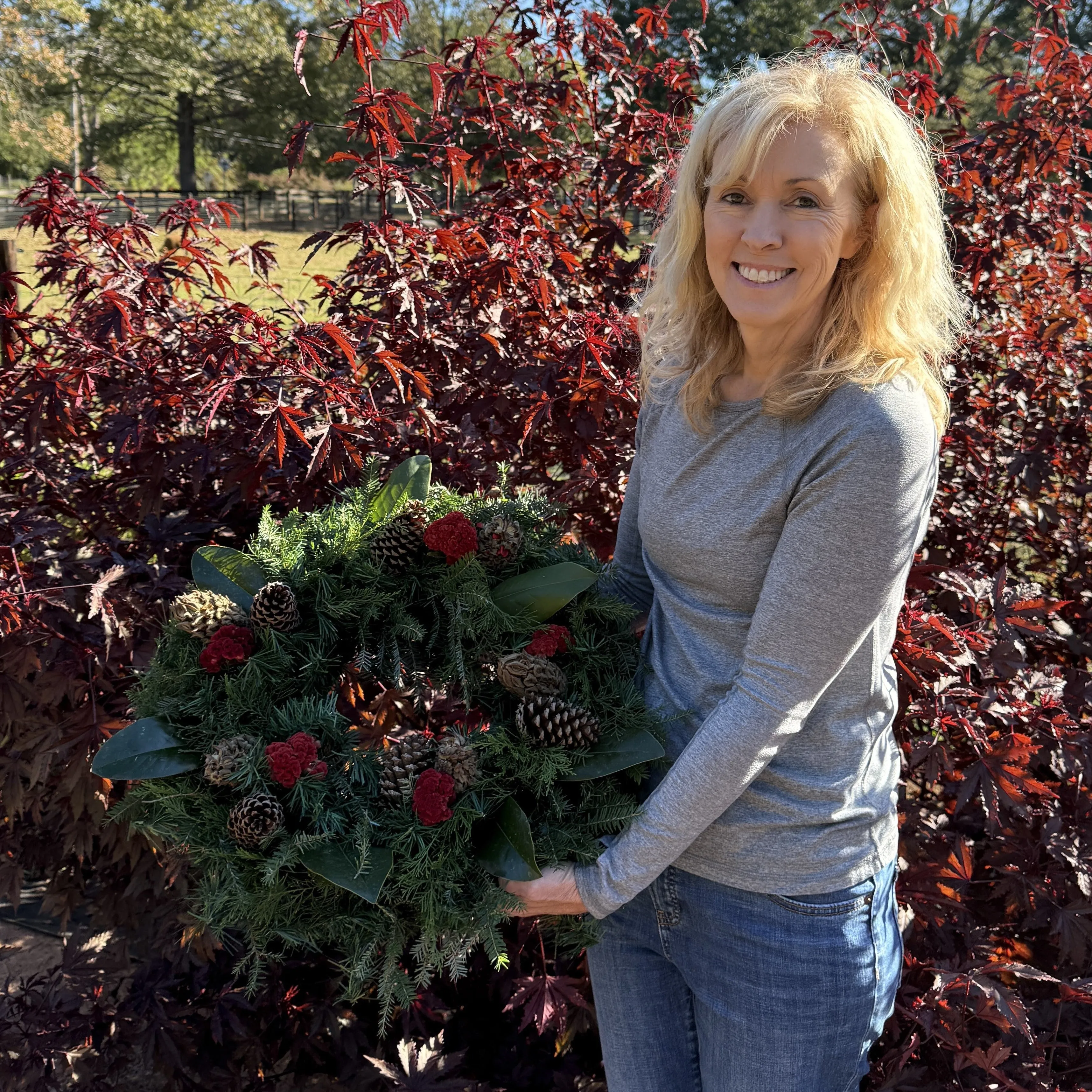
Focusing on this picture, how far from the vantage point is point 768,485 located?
1.31m

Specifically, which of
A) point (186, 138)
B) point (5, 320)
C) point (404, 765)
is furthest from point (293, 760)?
point (186, 138)

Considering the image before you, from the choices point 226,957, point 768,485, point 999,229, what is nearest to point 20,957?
point 226,957

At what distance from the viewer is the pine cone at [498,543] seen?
5.16ft

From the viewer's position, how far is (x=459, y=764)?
1324mm

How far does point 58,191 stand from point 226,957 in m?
1.89

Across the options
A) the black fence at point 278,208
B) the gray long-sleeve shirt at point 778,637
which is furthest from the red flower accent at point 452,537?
the black fence at point 278,208

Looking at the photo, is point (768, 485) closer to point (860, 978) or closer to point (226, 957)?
point (860, 978)

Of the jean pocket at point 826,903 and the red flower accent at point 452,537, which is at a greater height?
the red flower accent at point 452,537

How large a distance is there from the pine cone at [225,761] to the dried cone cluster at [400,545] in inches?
14.5

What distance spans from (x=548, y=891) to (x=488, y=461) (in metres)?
1.05

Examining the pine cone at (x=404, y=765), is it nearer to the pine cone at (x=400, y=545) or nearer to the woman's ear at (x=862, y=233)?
the pine cone at (x=400, y=545)

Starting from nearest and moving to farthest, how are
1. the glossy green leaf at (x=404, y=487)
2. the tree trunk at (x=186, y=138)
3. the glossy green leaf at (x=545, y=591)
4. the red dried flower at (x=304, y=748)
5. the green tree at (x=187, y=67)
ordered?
the red dried flower at (x=304, y=748)
the glossy green leaf at (x=545, y=591)
the glossy green leaf at (x=404, y=487)
the green tree at (x=187, y=67)
the tree trunk at (x=186, y=138)

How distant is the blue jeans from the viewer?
1388mm

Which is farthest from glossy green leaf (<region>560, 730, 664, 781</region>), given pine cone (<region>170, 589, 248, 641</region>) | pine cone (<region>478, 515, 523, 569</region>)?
pine cone (<region>170, 589, 248, 641</region>)
